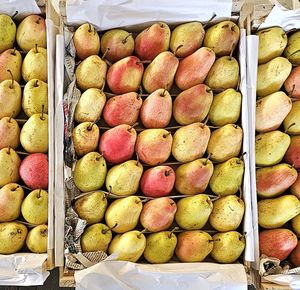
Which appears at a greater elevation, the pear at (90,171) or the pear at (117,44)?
the pear at (117,44)

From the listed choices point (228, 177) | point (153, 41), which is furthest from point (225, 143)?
point (153, 41)

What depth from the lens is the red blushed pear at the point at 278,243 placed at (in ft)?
3.34

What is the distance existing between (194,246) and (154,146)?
23 centimetres

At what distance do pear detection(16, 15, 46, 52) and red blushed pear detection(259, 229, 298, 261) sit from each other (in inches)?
26.3

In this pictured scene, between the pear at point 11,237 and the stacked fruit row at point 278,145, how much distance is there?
52 cm

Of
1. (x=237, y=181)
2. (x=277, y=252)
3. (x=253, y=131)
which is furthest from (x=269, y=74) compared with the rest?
(x=277, y=252)

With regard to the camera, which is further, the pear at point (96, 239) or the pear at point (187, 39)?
the pear at point (187, 39)

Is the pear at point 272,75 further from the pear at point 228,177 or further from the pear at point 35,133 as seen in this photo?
the pear at point 35,133

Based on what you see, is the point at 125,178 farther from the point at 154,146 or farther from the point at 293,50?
the point at 293,50

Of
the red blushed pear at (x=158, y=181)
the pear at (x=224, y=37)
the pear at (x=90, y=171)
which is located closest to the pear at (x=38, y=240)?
the pear at (x=90, y=171)

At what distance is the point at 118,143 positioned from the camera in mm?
1014

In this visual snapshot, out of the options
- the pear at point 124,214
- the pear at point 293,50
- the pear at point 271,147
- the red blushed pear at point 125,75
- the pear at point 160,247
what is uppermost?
the pear at point 293,50

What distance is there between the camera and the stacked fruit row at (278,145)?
3.39 feet

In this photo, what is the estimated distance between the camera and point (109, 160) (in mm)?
1032
